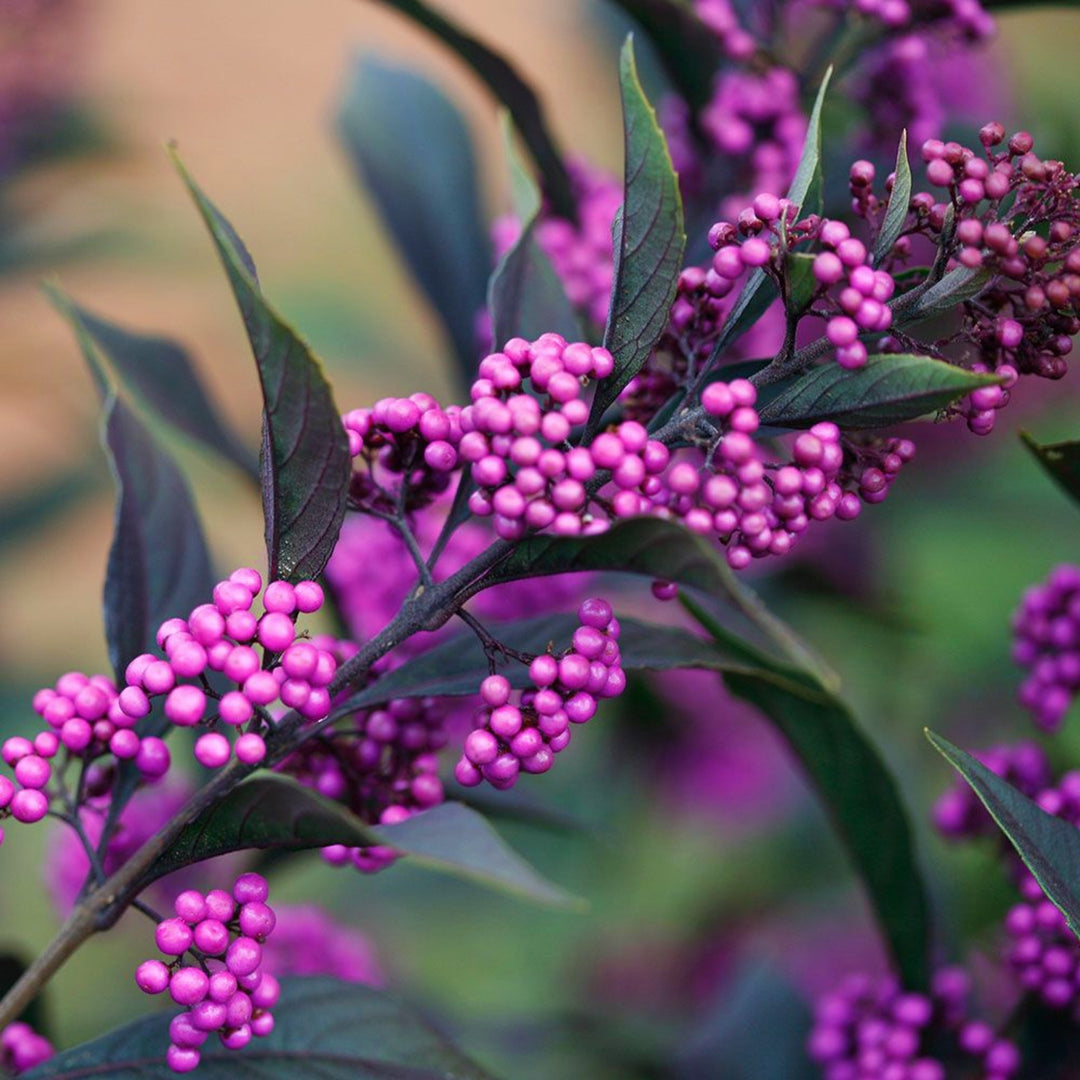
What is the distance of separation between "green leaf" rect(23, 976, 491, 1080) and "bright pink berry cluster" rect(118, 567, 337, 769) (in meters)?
0.20

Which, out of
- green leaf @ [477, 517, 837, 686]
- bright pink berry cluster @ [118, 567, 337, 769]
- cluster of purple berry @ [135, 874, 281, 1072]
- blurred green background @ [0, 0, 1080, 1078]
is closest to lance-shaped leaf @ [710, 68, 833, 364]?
green leaf @ [477, 517, 837, 686]

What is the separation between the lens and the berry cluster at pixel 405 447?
721 mm

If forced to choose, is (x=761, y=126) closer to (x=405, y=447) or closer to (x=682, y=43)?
(x=682, y=43)

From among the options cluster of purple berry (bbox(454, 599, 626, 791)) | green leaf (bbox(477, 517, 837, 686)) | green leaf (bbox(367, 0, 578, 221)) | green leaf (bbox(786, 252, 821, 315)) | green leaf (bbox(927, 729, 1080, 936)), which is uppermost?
green leaf (bbox(367, 0, 578, 221))

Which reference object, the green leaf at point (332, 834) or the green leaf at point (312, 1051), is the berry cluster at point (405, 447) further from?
the green leaf at point (312, 1051)

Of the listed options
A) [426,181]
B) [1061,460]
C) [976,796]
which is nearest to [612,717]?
[426,181]

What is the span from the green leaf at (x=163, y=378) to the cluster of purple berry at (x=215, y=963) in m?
0.61

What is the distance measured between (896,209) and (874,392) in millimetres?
118

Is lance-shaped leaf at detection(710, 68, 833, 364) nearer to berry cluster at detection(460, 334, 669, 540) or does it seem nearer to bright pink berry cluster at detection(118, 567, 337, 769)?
berry cluster at detection(460, 334, 669, 540)

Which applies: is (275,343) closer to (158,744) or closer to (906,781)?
(158,744)

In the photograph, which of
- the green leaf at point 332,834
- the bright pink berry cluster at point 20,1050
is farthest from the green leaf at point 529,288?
the bright pink berry cluster at point 20,1050

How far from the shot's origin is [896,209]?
0.70 meters

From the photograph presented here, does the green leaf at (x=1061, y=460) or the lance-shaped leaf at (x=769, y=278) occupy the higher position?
the lance-shaped leaf at (x=769, y=278)

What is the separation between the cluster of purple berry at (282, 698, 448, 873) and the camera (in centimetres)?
83
